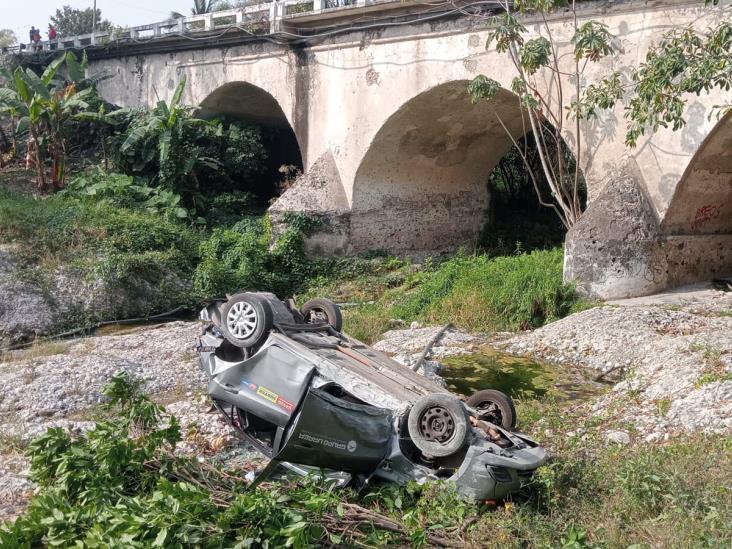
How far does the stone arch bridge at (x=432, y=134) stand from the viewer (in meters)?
12.4

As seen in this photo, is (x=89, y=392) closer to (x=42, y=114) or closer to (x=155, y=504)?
(x=155, y=504)

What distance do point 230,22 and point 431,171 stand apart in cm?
655

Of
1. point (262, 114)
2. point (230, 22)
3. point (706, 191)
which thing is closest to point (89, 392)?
point (706, 191)

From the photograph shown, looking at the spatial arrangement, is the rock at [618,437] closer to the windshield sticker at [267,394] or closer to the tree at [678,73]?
the windshield sticker at [267,394]

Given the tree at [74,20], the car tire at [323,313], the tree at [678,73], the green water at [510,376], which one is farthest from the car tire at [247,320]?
the tree at [74,20]

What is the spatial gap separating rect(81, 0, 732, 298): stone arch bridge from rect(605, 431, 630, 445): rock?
18.6 feet

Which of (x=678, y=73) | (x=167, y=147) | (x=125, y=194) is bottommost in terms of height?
(x=125, y=194)

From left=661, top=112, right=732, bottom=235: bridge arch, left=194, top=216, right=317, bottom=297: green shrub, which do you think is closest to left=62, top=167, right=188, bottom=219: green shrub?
left=194, top=216, right=317, bottom=297: green shrub

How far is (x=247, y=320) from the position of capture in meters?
6.31

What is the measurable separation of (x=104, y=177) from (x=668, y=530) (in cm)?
1675

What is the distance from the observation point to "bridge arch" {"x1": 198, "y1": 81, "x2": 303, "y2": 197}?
67.7 feet

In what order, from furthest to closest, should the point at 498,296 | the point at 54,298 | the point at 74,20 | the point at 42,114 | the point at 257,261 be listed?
the point at 74,20, the point at 42,114, the point at 257,261, the point at 54,298, the point at 498,296

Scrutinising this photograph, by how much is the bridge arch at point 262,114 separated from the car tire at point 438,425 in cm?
1526

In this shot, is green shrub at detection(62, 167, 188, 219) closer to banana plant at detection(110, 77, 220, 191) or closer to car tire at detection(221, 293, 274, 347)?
banana plant at detection(110, 77, 220, 191)
